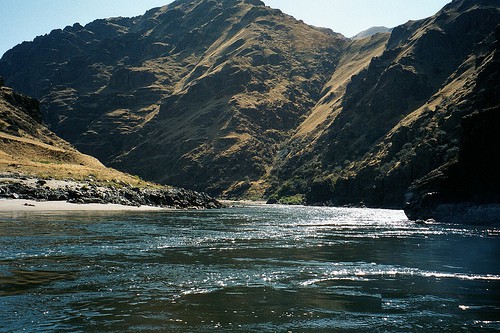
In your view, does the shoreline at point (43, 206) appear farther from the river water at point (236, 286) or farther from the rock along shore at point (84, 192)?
the river water at point (236, 286)

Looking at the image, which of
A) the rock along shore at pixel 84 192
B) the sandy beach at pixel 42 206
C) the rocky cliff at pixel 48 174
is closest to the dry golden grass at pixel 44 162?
the rocky cliff at pixel 48 174

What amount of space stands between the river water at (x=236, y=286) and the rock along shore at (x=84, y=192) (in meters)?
39.1

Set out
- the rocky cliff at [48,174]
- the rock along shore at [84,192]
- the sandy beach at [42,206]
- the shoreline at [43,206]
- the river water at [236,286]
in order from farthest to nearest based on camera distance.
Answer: the rocky cliff at [48,174], the rock along shore at [84,192], the sandy beach at [42,206], the shoreline at [43,206], the river water at [236,286]

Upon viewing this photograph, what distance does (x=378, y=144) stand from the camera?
191 metres

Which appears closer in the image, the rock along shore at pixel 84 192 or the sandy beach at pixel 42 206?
the sandy beach at pixel 42 206

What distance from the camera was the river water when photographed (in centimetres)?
1593

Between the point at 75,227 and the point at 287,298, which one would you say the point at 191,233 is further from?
the point at 287,298

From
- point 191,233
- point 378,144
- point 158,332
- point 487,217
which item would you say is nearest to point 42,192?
point 191,233

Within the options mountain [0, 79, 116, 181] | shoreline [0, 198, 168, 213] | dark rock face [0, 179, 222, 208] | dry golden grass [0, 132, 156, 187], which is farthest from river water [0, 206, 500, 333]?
mountain [0, 79, 116, 181]

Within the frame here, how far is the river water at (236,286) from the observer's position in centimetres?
1593

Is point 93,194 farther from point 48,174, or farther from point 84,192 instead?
point 48,174

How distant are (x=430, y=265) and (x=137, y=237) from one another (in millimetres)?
26308

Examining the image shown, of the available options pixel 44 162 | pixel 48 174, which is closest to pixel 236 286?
pixel 48 174

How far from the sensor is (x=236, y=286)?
2203cm
